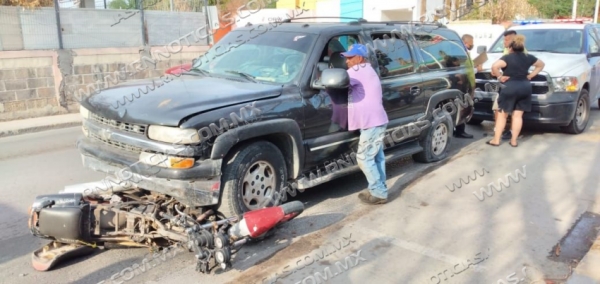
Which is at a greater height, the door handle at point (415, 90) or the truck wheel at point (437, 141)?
the door handle at point (415, 90)

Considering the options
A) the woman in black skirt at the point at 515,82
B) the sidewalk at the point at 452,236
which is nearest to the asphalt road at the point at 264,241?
the sidewalk at the point at 452,236

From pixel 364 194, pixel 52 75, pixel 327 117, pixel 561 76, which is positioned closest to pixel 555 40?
pixel 561 76

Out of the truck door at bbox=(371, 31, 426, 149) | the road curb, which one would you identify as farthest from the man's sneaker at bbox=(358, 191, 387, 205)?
the road curb

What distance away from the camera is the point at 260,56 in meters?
5.26

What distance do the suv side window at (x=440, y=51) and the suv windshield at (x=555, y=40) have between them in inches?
111

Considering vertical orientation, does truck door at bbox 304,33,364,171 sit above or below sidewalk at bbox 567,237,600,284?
above

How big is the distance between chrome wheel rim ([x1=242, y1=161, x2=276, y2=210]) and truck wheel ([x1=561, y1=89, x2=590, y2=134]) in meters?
6.38

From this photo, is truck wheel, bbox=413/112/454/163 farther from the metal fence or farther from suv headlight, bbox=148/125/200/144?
the metal fence

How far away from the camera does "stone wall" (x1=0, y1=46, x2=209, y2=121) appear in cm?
1098

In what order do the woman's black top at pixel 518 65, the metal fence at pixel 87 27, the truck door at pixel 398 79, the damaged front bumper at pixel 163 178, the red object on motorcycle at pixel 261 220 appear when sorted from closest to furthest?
1. the red object on motorcycle at pixel 261 220
2. the damaged front bumper at pixel 163 178
3. the truck door at pixel 398 79
4. the woman's black top at pixel 518 65
5. the metal fence at pixel 87 27

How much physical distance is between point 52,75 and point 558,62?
1067 cm

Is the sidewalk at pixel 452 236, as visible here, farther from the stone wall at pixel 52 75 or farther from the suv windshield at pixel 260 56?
the stone wall at pixel 52 75

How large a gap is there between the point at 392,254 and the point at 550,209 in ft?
7.09

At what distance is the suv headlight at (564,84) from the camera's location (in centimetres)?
820
